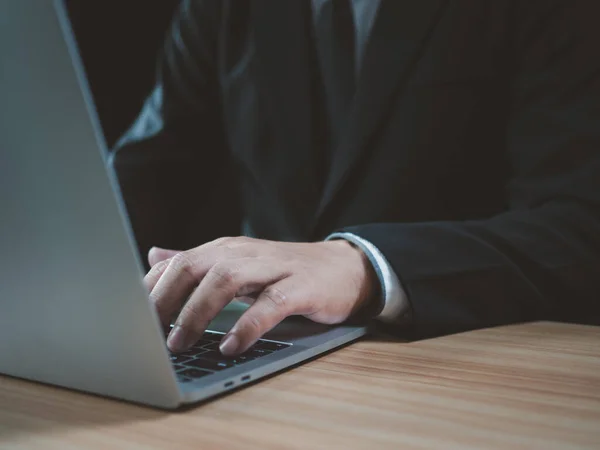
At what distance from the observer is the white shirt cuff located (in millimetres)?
674

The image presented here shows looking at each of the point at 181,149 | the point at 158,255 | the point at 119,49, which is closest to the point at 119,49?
the point at 119,49

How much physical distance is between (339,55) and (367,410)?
0.81 meters

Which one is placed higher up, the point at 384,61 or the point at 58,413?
the point at 384,61

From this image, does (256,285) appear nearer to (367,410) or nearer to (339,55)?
(367,410)

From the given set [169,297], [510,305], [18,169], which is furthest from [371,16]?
[18,169]

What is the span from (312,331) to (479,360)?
0.17m

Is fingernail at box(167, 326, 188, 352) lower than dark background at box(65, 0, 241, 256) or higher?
lower

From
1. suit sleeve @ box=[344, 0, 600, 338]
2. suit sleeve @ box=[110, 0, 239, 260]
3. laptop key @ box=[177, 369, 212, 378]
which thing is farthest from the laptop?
suit sleeve @ box=[110, 0, 239, 260]

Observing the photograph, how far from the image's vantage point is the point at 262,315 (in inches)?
22.4

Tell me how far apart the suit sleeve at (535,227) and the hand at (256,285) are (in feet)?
0.18

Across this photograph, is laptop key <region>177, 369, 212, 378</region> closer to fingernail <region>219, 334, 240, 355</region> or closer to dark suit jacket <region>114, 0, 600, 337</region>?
fingernail <region>219, 334, 240, 355</region>

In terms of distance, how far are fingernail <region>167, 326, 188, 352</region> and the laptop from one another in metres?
0.02

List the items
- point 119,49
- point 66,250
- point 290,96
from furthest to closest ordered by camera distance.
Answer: point 119,49 < point 290,96 < point 66,250

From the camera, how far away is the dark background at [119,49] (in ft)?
5.90
